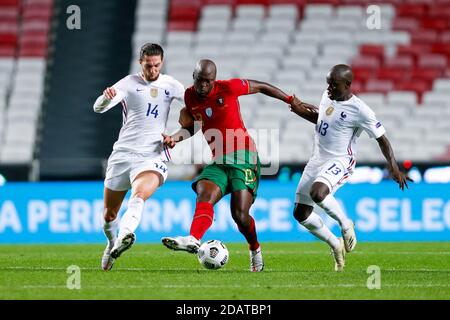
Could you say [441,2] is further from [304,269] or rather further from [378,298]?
[378,298]

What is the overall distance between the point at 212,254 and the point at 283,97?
1648 millimetres

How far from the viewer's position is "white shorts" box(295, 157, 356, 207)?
424 inches

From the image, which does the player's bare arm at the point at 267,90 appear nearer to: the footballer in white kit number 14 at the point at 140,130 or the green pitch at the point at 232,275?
the footballer in white kit number 14 at the point at 140,130

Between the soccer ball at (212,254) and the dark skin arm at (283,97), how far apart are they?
4.97 ft

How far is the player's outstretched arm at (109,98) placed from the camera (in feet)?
34.2

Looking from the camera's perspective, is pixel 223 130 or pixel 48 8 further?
pixel 48 8

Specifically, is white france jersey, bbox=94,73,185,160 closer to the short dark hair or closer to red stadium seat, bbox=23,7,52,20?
the short dark hair

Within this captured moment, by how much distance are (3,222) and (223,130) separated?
7.33 meters

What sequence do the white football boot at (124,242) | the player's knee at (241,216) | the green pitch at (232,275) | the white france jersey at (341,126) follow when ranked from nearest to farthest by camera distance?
the green pitch at (232,275), the white football boot at (124,242), the player's knee at (241,216), the white france jersey at (341,126)

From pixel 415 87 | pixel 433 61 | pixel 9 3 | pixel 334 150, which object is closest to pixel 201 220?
pixel 334 150

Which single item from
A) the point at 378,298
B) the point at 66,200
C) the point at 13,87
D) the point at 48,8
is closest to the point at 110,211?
the point at 378,298

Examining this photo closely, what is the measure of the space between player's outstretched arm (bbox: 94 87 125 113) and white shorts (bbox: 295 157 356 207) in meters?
2.04

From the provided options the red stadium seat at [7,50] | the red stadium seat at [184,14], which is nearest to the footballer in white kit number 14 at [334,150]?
the red stadium seat at [184,14]

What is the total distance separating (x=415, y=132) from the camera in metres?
20.7
